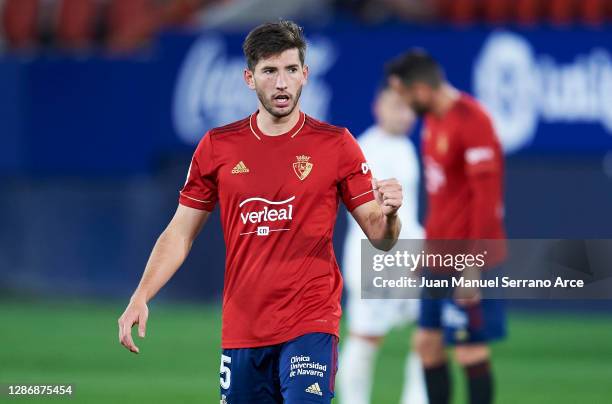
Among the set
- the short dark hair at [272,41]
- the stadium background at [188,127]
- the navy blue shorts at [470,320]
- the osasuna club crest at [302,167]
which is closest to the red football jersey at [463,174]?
the navy blue shorts at [470,320]

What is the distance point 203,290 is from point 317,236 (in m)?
9.98

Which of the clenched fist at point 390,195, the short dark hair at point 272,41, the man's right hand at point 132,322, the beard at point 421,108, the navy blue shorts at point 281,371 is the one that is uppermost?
the beard at point 421,108

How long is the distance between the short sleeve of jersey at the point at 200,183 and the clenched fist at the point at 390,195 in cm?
79

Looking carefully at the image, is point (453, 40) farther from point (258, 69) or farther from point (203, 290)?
point (258, 69)

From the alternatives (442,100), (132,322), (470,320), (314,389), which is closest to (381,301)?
(470,320)

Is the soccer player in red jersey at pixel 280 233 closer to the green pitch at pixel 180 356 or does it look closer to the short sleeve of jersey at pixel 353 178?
the short sleeve of jersey at pixel 353 178

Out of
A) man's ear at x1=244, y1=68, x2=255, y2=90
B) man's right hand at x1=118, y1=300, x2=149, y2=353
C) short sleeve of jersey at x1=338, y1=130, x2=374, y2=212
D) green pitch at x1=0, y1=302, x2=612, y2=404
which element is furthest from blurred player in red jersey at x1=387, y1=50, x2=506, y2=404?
man's right hand at x1=118, y1=300, x2=149, y2=353

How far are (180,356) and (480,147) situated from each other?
4.96 m

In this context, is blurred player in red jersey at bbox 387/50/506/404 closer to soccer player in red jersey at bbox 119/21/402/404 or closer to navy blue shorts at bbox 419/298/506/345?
navy blue shorts at bbox 419/298/506/345

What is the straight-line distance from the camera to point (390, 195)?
5055 mm

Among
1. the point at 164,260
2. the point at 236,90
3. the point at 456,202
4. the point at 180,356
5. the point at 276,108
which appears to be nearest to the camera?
the point at 276,108

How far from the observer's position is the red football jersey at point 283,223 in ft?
17.7

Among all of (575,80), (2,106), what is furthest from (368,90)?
(2,106)

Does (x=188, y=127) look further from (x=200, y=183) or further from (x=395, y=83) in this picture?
(x=200, y=183)
